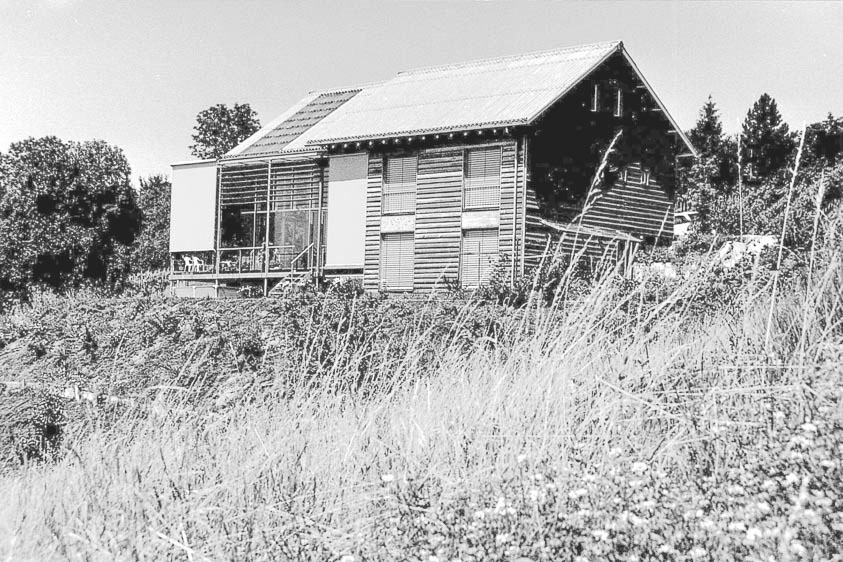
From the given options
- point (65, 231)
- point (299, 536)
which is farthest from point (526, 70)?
point (299, 536)

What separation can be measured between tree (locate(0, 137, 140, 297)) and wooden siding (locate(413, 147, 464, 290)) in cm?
1734

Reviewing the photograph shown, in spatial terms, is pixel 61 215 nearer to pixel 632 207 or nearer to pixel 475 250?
pixel 475 250

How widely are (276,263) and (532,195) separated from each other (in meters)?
7.64

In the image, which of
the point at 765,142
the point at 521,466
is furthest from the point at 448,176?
the point at 765,142

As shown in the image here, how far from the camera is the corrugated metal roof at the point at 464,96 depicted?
24.4m

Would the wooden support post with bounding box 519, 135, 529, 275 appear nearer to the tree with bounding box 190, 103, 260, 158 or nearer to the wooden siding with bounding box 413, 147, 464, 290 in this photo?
the wooden siding with bounding box 413, 147, 464, 290

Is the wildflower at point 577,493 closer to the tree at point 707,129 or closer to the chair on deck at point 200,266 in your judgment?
the chair on deck at point 200,266

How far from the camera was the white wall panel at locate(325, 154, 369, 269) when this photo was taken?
27.0m

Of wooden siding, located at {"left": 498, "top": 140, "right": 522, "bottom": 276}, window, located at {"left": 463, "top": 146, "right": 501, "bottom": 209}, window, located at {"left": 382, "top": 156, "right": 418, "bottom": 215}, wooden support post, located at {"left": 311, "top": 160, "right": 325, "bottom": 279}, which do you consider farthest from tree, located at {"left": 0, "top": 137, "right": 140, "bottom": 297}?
wooden siding, located at {"left": 498, "top": 140, "right": 522, "bottom": 276}

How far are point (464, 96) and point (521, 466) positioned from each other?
2227cm

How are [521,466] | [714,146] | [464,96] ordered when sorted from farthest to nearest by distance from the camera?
[714,146] < [464,96] < [521,466]

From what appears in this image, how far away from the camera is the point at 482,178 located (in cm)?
2509

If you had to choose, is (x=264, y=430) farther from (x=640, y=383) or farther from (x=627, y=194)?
(x=627, y=194)

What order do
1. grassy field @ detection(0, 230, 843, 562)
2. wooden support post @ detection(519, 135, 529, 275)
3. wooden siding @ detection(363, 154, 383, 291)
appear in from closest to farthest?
1. grassy field @ detection(0, 230, 843, 562)
2. wooden support post @ detection(519, 135, 529, 275)
3. wooden siding @ detection(363, 154, 383, 291)
